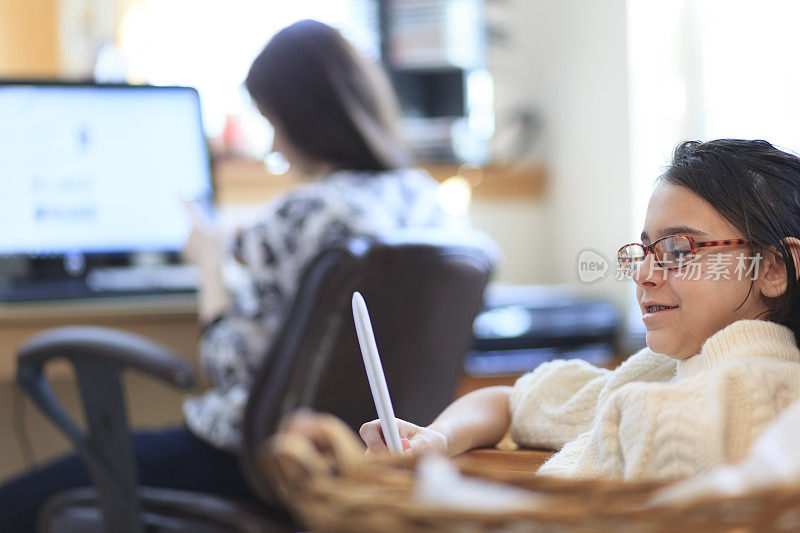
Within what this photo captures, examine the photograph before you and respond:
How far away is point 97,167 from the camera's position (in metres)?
1.74

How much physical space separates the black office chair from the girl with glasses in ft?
0.70

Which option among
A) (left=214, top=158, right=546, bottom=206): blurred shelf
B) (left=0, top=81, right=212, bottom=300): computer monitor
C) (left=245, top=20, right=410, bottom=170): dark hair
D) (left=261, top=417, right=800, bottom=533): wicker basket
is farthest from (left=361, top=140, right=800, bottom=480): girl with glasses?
(left=214, top=158, right=546, bottom=206): blurred shelf

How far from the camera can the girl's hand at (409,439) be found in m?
0.52

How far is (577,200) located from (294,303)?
5.64ft

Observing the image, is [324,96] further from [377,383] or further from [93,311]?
[377,383]

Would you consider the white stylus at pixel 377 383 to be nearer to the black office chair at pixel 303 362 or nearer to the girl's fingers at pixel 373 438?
the girl's fingers at pixel 373 438

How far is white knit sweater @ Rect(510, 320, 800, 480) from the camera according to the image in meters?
0.45

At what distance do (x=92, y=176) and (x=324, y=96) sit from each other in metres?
0.63

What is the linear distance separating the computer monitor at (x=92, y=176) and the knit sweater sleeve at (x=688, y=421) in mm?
1368

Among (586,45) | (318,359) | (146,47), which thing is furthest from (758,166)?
(146,47)

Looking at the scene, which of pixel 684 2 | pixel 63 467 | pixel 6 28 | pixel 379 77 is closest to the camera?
pixel 63 467

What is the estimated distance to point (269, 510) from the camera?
112 centimetres

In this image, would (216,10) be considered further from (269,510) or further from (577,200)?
(269,510)

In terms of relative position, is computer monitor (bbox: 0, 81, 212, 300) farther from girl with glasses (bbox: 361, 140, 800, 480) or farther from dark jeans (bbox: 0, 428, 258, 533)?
girl with glasses (bbox: 361, 140, 800, 480)
